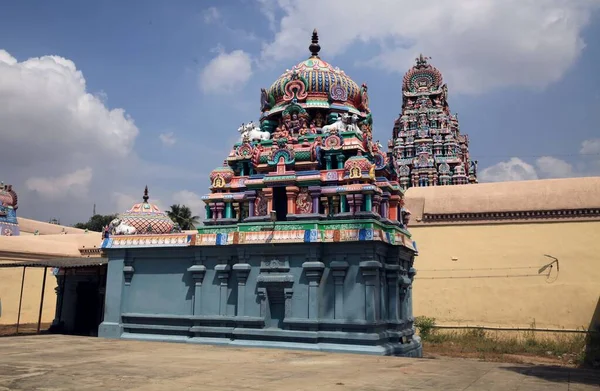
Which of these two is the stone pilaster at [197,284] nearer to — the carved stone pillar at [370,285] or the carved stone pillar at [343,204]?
the carved stone pillar at [343,204]

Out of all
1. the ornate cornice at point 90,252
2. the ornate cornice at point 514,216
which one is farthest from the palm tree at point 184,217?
the ornate cornice at point 514,216

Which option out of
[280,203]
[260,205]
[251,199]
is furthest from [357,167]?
[251,199]

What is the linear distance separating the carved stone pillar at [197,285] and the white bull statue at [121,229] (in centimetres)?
354

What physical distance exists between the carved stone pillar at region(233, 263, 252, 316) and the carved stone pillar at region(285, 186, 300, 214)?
2.64 metres

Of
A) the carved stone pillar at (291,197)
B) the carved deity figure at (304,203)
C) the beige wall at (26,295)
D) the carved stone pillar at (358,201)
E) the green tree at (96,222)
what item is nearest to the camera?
the carved stone pillar at (358,201)

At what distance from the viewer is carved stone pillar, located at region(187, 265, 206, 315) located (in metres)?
18.6

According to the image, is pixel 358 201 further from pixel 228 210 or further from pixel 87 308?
pixel 87 308

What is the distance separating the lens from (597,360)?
65.3 ft

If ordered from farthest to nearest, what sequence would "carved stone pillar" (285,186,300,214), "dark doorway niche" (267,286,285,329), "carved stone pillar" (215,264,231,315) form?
"carved stone pillar" (285,186,300,214), "carved stone pillar" (215,264,231,315), "dark doorway niche" (267,286,285,329)

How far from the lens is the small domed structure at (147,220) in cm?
2097

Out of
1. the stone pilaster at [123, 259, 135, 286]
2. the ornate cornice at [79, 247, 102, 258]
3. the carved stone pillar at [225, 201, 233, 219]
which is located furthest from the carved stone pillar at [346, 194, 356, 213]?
the ornate cornice at [79, 247, 102, 258]

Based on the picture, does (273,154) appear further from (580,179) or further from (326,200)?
(580,179)

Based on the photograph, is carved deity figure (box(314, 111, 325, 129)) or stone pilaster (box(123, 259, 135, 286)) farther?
carved deity figure (box(314, 111, 325, 129))

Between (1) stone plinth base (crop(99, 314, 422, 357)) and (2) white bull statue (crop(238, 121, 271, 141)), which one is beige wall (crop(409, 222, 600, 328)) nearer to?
(1) stone plinth base (crop(99, 314, 422, 357))
